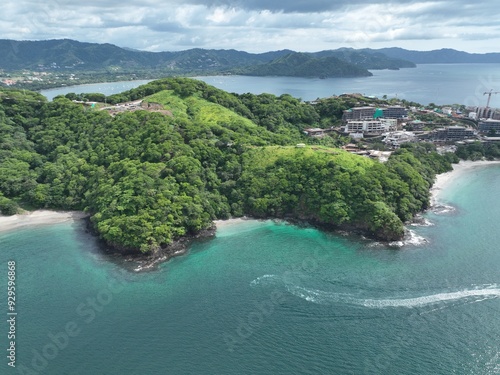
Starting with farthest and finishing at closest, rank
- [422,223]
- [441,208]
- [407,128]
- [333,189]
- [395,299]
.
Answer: [407,128] → [441,208] → [333,189] → [422,223] → [395,299]

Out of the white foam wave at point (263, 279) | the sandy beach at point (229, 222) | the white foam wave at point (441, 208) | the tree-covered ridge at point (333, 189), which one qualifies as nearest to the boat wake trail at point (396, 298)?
the white foam wave at point (263, 279)

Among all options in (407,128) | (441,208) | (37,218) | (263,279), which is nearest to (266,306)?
(263,279)

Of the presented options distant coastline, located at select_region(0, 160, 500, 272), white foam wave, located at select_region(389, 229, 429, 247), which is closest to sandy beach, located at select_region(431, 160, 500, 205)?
distant coastline, located at select_region(0, 160, 500, 272)

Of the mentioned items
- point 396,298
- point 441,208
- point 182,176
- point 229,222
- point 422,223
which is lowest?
point 396,298

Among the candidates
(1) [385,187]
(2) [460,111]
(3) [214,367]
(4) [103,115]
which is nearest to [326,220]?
(1) [385,187]

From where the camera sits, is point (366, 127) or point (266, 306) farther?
point (366, 127)

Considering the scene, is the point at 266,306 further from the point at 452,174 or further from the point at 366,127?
the point at 366,127

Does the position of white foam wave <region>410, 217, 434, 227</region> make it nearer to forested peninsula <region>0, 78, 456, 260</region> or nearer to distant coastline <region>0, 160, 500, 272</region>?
forested peninsula <region>0, 78, 456, 260</region>

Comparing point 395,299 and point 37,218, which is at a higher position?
point 395,299
